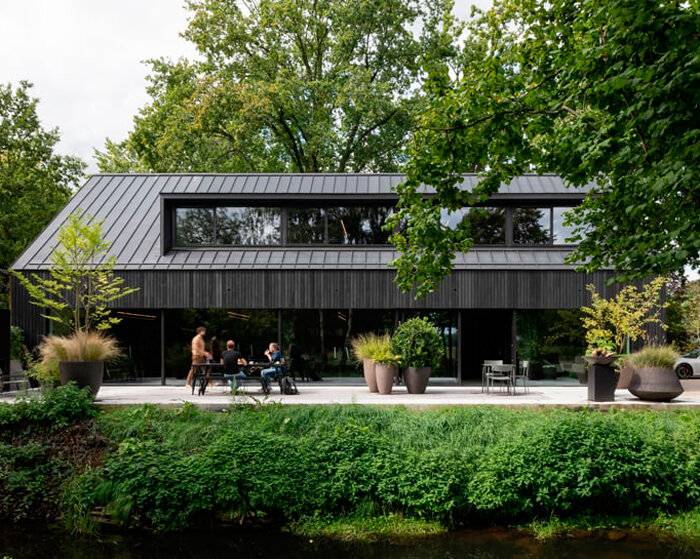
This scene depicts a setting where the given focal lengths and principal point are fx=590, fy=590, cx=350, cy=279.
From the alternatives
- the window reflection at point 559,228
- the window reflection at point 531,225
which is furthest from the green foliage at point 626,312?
the window reflection at point 531,225

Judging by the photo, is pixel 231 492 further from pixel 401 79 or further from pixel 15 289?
pixel 401 79

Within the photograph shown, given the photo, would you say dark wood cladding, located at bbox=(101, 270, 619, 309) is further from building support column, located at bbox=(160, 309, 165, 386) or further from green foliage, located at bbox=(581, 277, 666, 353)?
green foliage, located at bbox=(581, 277, 666, 353)

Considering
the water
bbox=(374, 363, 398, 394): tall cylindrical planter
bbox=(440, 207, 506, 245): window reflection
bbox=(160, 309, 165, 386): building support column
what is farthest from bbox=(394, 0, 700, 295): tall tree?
bbox=(160, 309, 165, 386): building support column

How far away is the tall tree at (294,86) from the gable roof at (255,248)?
664cm

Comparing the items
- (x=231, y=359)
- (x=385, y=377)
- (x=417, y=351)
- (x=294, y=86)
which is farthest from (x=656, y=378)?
(x=294, y=86)

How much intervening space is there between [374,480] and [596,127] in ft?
17.2

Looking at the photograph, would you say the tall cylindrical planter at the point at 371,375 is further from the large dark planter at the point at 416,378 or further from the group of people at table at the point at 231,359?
the group of people at table at the point at 231,359

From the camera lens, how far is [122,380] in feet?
47.8

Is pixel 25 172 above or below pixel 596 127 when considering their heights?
above

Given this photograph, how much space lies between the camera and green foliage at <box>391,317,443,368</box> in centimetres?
1233

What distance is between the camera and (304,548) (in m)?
7.02

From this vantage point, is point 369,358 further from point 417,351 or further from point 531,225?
point 531,225

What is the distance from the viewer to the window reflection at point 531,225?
1574 cm

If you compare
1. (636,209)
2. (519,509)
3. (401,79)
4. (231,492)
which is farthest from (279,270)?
(401,79)
